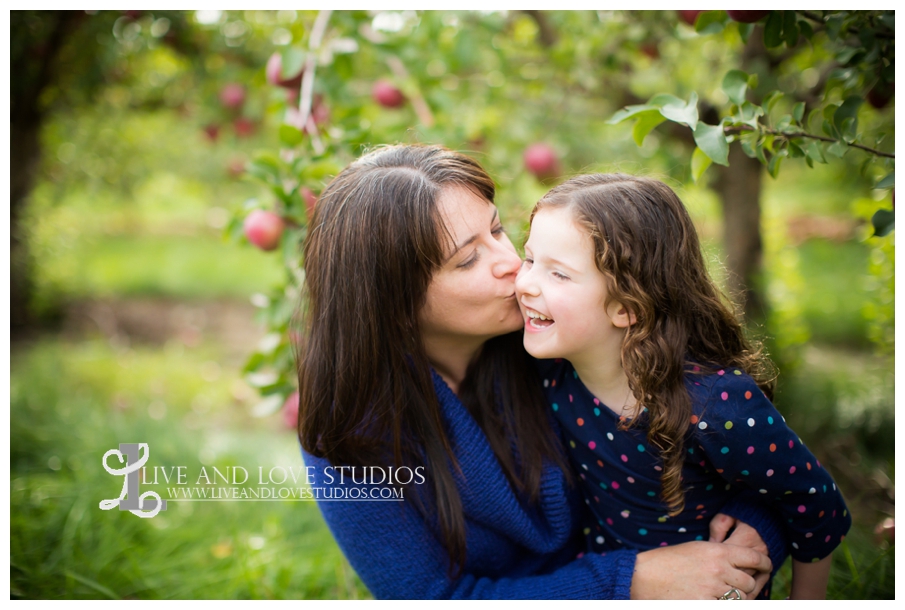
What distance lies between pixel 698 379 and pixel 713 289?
155 mm

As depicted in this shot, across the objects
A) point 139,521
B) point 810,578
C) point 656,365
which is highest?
point 656,365

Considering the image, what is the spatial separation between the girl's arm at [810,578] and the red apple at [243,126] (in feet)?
7.48

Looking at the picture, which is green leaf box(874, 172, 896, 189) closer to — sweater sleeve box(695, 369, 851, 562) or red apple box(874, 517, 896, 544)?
sweater sleeve box(695, 369, 851, 562)

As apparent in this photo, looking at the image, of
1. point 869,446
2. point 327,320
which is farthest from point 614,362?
point 869,446

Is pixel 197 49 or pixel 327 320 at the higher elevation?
pixel 197 49

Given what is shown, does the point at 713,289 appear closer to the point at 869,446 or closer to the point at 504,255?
the point at 504,255

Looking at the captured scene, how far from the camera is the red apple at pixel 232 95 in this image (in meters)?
2.35

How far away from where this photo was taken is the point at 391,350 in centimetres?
105

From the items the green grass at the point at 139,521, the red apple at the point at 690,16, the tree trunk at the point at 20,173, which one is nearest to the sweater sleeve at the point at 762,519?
the green grass at the point at 139,521

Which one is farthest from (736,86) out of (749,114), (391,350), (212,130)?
(212,130)

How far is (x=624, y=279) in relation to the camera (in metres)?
0.93

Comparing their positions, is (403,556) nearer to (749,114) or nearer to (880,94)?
(749,114)

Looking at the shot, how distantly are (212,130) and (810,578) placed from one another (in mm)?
2518

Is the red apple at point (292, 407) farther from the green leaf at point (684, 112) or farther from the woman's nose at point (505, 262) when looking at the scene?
the green leaf at point (684, 112)
